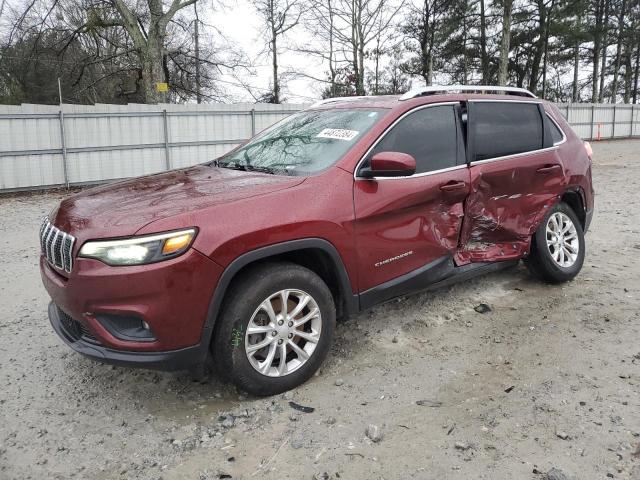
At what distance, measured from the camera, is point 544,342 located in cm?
377

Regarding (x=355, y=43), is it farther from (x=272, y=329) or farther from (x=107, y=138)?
(x=272, y=329)

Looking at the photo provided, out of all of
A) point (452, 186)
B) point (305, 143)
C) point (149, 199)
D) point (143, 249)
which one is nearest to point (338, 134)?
point (305, 143)

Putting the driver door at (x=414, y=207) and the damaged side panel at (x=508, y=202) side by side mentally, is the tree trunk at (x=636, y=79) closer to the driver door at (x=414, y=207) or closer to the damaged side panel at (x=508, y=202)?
the damaged side panel at (x=508, y=202)

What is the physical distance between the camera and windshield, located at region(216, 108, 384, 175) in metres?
3.52

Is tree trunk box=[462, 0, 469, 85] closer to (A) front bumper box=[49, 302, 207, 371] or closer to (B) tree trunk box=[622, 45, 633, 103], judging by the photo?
(B) tree trunk box=[622, 45, 633, 103]

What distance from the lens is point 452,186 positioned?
386 cm

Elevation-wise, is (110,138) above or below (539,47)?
below

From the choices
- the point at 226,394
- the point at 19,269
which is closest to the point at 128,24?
the point at 19,269

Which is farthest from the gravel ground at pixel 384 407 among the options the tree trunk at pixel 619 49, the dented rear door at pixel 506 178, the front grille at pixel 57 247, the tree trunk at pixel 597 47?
the tree trunk at pixel 619 49

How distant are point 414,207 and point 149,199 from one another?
1.70 metres

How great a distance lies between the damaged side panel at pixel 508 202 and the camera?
13.4 ft

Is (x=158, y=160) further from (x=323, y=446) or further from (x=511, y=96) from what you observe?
(x=323, y=446)

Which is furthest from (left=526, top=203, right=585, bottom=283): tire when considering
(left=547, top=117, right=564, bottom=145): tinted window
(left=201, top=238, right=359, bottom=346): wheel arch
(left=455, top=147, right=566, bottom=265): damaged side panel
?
(left=201, top=238, right=359, bottom=346): wheel arch

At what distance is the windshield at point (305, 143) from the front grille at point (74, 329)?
4.90 feet
